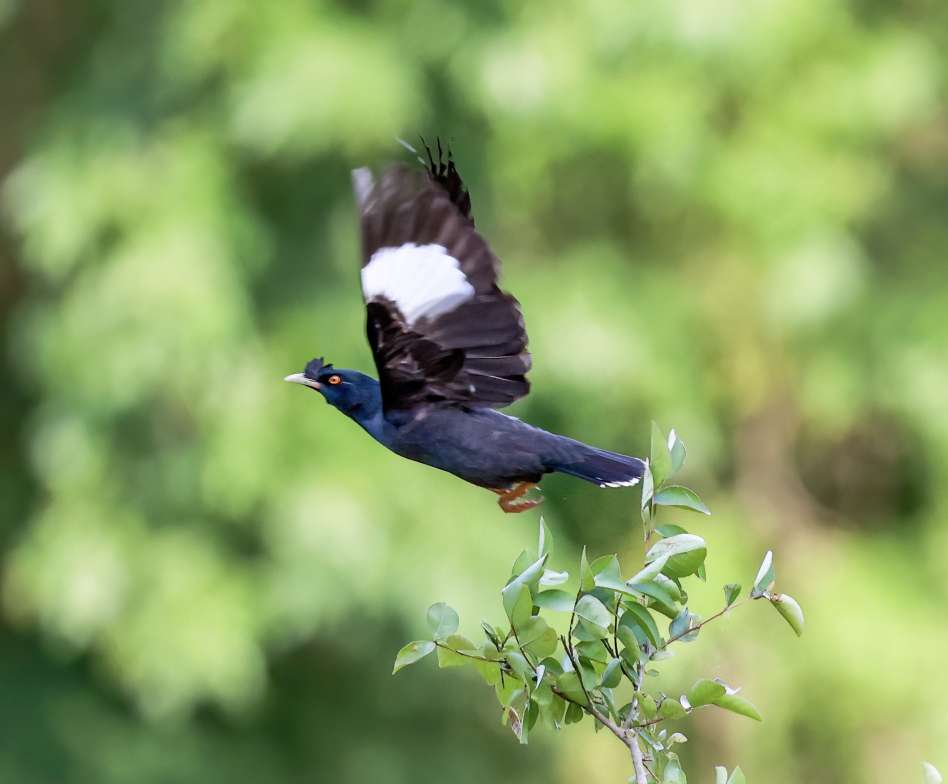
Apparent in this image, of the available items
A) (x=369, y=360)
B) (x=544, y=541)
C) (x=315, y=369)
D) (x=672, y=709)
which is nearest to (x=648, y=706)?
(x=672, y=709)

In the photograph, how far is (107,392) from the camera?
7469mm

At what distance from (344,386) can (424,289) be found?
0.76 ft

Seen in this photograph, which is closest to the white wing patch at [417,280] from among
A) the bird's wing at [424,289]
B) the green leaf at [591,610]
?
the bird's wing at [424,289]


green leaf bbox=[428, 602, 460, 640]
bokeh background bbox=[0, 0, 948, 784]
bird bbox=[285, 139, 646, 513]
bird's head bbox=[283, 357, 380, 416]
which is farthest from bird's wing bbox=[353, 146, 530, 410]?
bokeh background bbox=[0, 0, 948, 784]

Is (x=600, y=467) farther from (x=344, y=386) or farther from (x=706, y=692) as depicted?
(x=706, y=692)

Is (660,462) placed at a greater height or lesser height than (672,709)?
greater

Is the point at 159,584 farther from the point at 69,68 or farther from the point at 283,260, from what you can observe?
the point at 69,68

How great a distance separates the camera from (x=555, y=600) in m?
1.87

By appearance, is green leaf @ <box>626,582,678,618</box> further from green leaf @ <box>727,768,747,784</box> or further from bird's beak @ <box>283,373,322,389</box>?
bird's beak @ <box>283,373,322,389</box>

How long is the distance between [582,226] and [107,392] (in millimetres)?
3236

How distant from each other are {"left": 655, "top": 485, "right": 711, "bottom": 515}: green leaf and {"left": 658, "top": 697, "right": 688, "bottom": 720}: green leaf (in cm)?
24

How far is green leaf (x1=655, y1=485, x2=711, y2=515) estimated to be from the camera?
1.89 m

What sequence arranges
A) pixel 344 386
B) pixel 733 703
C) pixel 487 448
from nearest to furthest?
pixel 733 703
pixel 487 448
pixel 344 386

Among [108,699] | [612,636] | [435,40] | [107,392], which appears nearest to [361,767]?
[108,699]
